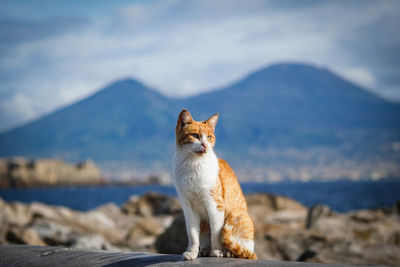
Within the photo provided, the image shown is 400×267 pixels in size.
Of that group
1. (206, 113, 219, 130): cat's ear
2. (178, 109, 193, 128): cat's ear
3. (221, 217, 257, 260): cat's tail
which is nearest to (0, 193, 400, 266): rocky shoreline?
(221, 217, 257, 260): cat's tail

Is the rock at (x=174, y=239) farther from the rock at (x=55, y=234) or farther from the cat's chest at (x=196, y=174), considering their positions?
the cat's chest at (x=196, y=174)

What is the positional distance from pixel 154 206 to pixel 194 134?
2110 cm

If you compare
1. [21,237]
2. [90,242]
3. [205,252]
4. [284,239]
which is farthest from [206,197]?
[21,237]

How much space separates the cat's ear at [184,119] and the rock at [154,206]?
19.1 m

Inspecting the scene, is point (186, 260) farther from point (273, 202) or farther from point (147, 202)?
point (147, 202)

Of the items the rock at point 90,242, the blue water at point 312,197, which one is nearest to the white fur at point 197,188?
the rock at point 90,242

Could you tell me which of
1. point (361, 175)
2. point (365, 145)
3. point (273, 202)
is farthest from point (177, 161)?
point (365, 145)

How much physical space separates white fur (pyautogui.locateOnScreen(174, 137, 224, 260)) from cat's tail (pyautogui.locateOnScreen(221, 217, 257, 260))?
68 millimetres

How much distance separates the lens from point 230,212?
4324 mm

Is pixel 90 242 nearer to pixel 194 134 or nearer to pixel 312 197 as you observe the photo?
pixel 194 134

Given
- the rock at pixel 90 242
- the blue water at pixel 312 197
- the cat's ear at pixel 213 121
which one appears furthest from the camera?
the blue water at pixel 312 197

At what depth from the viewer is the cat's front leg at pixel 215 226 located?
418cm

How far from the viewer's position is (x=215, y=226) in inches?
165

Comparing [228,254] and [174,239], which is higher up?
[228,254]
